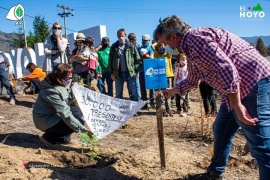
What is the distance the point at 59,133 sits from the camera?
14.0 feet

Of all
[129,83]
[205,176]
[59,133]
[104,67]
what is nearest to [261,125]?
[205,176]

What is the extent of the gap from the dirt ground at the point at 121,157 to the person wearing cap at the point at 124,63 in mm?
1400

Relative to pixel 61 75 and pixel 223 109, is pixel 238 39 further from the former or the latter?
pixel 61 75

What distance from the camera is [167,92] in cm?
321

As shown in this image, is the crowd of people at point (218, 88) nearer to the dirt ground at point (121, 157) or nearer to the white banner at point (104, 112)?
the white banner at point (104, 112)

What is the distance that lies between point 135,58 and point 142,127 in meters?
1.64

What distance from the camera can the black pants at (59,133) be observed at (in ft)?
13.6

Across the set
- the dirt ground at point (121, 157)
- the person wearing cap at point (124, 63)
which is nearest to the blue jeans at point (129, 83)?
the person wearing cap at point (124, 63)

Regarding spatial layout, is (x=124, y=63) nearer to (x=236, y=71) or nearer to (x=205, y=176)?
(x=205, y=176)

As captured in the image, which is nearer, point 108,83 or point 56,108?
point 56,108

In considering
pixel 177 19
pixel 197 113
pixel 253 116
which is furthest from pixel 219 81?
pixel 197 113

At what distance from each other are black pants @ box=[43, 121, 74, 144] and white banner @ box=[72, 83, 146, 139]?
0.42 metres

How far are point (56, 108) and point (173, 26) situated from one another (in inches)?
83.2

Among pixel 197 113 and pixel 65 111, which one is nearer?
pixel 65 111
